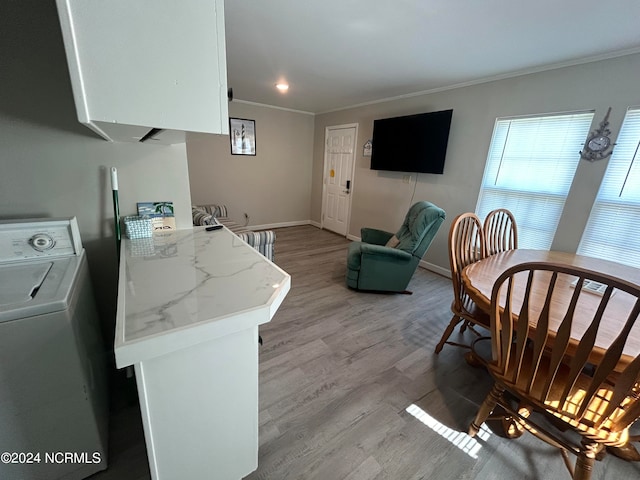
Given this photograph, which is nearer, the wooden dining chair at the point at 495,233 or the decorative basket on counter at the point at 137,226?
the decorative basket on counter at the point at 137,226

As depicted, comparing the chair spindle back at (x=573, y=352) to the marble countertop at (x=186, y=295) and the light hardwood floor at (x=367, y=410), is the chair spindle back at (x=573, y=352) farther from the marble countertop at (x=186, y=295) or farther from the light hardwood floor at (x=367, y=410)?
the marble countertop at (x=186, y=295)

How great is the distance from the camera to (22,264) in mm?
1026

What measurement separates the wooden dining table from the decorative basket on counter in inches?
72.0

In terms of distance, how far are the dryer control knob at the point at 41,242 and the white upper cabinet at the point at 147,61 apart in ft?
2.23

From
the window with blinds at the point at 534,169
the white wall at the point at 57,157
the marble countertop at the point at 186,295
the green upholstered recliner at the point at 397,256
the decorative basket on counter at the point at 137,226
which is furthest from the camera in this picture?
the green upholstered recliner at the point at 397,256

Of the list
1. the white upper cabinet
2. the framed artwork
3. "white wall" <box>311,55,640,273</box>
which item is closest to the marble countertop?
the white upper cabinet

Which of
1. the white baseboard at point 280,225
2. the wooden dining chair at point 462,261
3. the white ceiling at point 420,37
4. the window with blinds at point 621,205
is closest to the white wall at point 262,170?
the white baseboard at point 280,225

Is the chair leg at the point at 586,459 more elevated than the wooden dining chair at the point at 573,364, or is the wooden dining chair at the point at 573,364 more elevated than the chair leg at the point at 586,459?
the wooden dining chair at the point at 573,364

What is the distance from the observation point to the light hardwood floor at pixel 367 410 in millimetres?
1228

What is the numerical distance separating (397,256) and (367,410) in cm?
155

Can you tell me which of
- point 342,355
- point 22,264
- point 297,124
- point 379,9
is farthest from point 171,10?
point 297,124

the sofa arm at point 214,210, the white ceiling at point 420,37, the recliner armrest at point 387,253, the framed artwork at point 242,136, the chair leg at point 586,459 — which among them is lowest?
the chair leg at point 586,459

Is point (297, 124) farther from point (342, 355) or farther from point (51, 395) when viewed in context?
point (51, 395)

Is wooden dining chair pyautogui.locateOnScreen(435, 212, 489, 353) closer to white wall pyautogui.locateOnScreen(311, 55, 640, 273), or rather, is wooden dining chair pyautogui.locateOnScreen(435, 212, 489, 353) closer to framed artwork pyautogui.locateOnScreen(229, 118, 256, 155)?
white wall pyautogui.locateOnScreen(311, 55, 640, 273)
